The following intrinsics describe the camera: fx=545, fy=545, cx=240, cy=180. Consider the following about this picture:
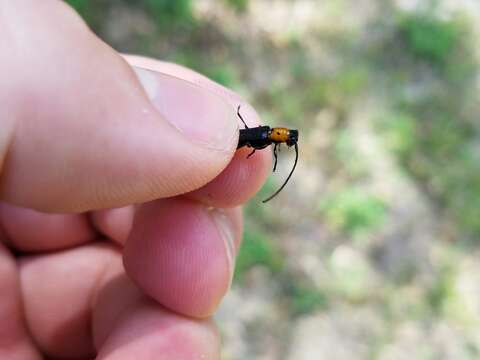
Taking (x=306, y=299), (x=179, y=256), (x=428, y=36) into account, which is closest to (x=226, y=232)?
(x=179, y=256)

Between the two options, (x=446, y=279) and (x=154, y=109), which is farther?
(x=446, y=279)

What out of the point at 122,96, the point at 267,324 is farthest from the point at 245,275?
the point at 122,96

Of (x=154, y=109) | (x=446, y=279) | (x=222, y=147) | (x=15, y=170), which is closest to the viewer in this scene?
(x=15, y=170)

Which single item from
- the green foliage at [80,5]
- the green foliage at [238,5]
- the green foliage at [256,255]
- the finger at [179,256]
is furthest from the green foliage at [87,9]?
the finger at [179,256]

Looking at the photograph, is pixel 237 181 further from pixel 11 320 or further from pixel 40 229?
pixel 11 320

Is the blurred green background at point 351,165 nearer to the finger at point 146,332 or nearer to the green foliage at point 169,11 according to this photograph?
the green foliage at point 169,11

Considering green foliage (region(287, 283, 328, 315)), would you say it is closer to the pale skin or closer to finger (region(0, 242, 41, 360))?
the pale skin

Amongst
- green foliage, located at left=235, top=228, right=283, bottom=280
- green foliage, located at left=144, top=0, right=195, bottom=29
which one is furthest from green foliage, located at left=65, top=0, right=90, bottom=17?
green foliage, located at left=235, top=228, right=283, bottom=280

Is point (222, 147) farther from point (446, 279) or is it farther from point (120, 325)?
point (446, 279)
